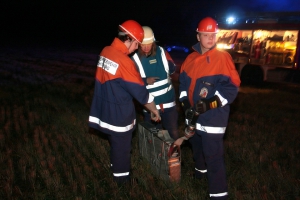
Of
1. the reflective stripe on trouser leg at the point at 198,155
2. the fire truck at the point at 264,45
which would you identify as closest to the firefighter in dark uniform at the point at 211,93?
the reflective stripe on trouser leg at the point at 198,155

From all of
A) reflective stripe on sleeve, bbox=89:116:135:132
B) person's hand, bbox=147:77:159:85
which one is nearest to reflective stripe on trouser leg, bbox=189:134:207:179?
reflective stripe on sleeve, bbox=89:116:135:132

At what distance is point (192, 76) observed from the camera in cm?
335

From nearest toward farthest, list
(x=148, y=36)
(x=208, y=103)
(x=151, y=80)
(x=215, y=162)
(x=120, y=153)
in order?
(x=208, y=103), (x=215, y=162), (x=120, y=153), (x=148, y=36), (x=151, y=80)

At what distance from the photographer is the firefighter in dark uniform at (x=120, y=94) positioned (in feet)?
10.8

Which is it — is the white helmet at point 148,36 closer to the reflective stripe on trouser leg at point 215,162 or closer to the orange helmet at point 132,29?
the orange helmet at point 132,29

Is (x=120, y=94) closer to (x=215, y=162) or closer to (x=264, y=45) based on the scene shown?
(x=215, y=162)

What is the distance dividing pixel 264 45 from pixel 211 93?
8.83 m

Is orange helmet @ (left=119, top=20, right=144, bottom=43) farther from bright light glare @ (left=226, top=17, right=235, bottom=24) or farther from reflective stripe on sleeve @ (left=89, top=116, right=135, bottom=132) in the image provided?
bright light glare @ (left=226, top=17, right=235, bottom=24)

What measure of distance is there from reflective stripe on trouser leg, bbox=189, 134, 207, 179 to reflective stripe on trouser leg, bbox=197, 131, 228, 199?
1.22 ft

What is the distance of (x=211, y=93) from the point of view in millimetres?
3207

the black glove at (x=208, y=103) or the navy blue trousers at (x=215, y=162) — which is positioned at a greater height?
the black glove at (x=208, y=103)

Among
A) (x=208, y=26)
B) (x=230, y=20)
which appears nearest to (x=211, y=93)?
(x=208, y=26)

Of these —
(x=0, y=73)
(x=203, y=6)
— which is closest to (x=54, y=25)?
(x=203, y=6)

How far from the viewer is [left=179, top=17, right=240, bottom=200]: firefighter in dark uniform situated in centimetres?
310
